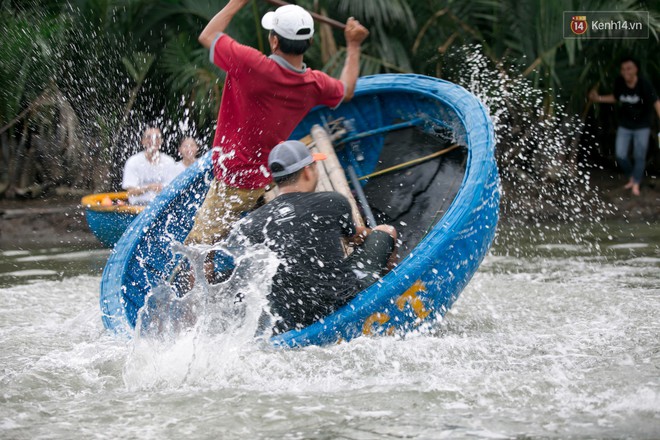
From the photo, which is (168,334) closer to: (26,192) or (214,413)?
(214,413)

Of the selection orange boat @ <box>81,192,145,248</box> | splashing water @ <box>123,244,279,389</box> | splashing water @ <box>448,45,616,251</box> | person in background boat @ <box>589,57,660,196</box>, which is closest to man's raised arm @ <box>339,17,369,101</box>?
splashing water @ <box>123,244,279,389</box>

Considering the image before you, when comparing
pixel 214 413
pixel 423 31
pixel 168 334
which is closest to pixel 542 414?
pixel 214 413

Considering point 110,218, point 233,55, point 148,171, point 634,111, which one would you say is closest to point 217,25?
point 233,55

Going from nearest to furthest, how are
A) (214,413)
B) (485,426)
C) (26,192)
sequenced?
(485,426) < (214,413) < (26,192)

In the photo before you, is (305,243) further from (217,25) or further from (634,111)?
(634,111)

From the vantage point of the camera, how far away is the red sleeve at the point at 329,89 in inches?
205

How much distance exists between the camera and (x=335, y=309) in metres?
4.59

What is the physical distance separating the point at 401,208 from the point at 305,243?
5.54ft

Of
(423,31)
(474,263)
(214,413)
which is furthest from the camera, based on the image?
(423,31)

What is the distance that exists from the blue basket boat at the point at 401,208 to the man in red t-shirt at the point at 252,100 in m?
0.53

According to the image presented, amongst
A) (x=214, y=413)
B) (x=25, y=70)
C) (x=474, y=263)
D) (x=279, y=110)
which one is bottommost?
(x=214, y=413)

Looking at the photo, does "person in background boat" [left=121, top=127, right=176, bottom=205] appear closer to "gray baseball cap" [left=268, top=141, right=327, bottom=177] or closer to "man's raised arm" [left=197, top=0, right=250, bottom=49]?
"man's raised arm" [left=197, top=0, right=250, bottom=49]

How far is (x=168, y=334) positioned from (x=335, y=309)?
0.83m

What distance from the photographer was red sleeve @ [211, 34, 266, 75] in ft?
16.0
